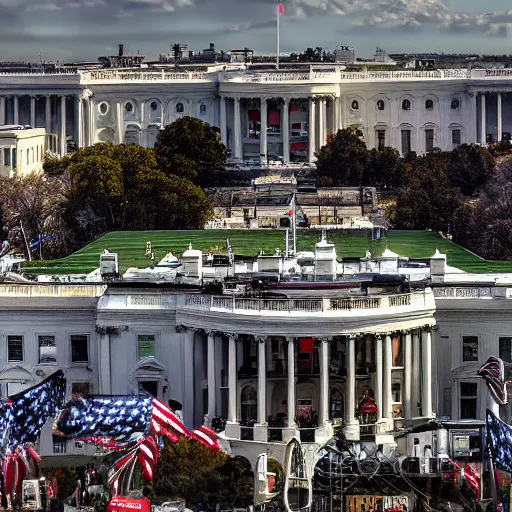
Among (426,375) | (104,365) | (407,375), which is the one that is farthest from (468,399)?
(104,365)

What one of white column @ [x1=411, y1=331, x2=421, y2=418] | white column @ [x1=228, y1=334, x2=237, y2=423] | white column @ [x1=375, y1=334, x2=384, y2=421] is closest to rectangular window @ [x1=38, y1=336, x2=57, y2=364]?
white column @ [x1=228, y1=334, x2=237, y2=423]

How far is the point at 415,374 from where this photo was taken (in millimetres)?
131250

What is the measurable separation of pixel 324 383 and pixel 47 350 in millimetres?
13822

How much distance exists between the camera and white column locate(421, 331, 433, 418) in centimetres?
13075

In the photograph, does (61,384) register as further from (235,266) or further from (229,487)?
(235,266)

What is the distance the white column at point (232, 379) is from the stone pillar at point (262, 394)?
105cm

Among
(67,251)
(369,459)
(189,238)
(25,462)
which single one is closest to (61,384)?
(25,462)

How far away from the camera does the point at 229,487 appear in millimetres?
120938

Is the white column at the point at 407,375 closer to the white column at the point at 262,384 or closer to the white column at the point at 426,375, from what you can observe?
the white column at the point at 426,375

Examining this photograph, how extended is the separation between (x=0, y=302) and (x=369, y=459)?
83.7 feet

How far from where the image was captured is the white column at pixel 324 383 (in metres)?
128

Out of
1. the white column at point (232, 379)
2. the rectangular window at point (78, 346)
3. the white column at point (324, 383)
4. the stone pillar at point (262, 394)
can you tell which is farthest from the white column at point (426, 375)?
the rectangular window at point (78, 346)

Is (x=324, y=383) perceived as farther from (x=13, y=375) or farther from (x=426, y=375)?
(x=13, y=375)

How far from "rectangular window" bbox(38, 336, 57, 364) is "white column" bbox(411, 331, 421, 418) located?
15721mm
